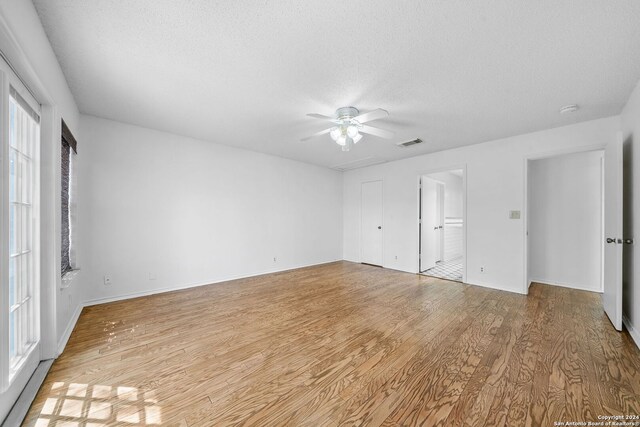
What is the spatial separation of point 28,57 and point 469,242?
17.6 feet

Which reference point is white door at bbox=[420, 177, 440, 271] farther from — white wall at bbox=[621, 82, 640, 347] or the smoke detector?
white wall at bbox=[621, 82, 640, 347]

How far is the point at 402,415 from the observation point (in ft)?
4.75

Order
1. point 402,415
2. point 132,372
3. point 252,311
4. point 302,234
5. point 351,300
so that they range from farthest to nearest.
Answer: point 302,234 < point 351,300 < point 252,311 < point 132,372 < point 402,415

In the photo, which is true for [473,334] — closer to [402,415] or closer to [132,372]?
[402,415]

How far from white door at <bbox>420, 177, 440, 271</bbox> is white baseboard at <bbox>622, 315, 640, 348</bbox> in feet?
8.89

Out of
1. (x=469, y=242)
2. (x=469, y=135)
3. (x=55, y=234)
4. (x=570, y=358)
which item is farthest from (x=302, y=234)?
(x=570, y=358)

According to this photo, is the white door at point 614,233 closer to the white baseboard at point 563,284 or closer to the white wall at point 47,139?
the white baseboard at point 563,284

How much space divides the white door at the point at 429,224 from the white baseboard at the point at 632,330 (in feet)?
8.89

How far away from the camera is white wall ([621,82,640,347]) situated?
2.35 m

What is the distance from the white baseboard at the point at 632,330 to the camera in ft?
7.27

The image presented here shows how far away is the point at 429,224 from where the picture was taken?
545 centimetres

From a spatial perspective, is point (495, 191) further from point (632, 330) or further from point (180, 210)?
point (180, 210)

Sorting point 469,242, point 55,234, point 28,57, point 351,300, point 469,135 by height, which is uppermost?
point 469,135

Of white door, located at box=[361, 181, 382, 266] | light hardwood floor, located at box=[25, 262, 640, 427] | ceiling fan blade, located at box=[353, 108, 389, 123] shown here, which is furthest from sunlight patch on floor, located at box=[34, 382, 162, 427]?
white door, located at box=[361, 181, 382, 266]
